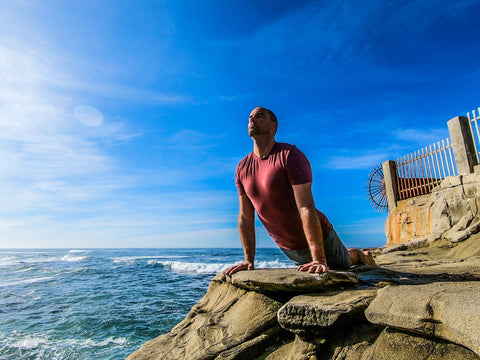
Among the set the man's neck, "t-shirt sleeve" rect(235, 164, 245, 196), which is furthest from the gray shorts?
the man's neck

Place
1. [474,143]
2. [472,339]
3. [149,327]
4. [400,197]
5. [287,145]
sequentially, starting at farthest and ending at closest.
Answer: [400,197] → [474,143] → [149,327] → [287,145] → [472,339]

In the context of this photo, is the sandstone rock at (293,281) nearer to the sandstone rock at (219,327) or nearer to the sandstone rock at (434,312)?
the sandstone rock at (219,327)

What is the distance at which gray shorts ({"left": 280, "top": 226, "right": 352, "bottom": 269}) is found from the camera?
2.81m

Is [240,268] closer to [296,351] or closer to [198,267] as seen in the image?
[296,351]

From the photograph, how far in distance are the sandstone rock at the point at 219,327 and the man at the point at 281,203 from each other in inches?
13.2

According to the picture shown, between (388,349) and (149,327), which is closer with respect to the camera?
(388,349)

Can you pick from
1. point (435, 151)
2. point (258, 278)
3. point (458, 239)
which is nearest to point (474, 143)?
point (435, 151)

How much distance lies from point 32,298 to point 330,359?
11188 millimetres

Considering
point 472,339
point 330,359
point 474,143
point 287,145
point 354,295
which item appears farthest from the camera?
point 474,143

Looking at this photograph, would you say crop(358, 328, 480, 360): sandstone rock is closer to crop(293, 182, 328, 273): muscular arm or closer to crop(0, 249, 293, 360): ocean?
crop(293, 182, 328, 273): muscular arm

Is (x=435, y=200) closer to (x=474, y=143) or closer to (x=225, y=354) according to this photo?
(x=474, y=143)

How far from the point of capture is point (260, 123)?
2.71 m

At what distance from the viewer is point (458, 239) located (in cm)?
689

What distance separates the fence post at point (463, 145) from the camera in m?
8.02
